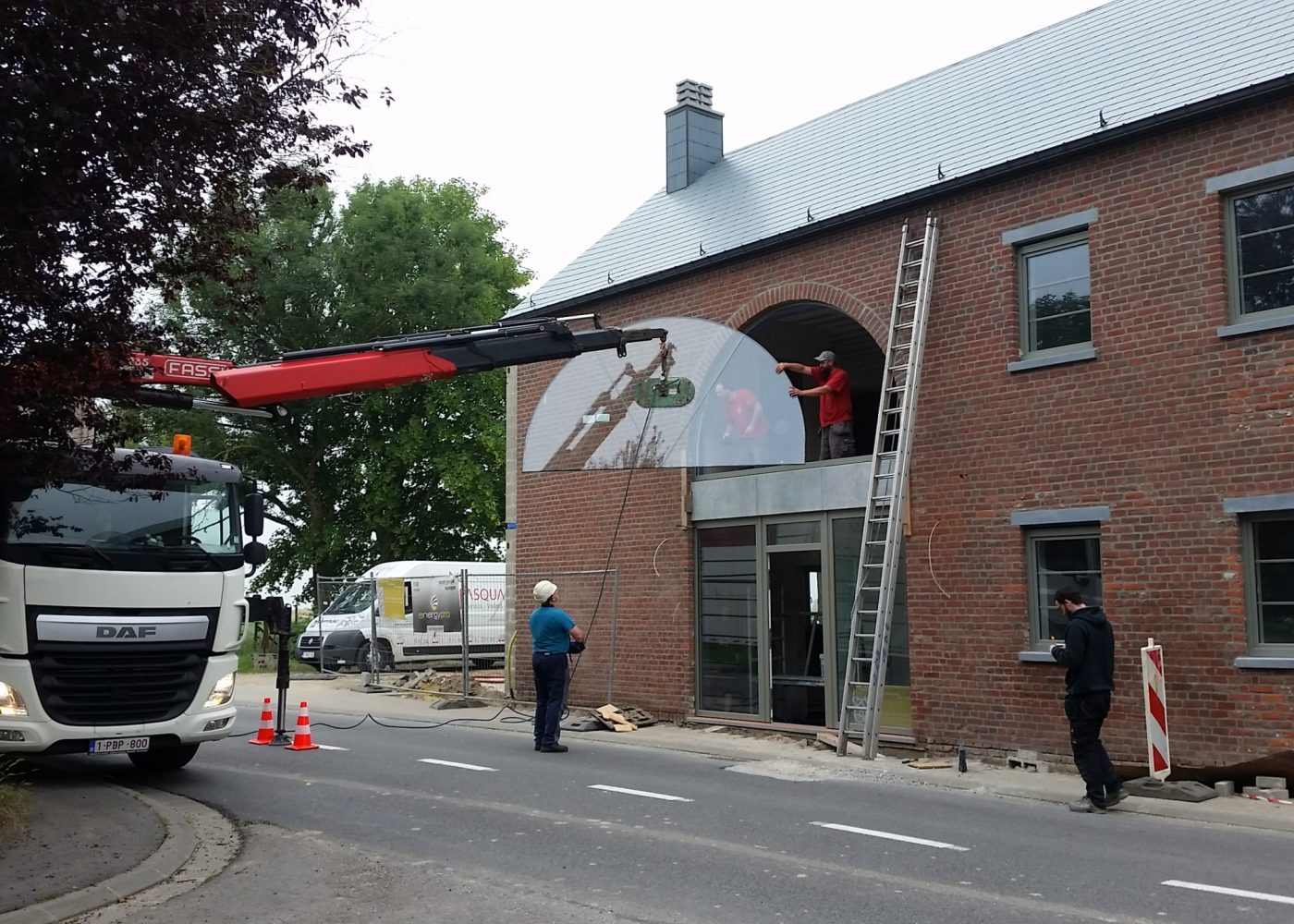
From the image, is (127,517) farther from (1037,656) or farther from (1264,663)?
(1264,663)

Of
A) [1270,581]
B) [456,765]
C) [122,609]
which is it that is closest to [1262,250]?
[1270,581]

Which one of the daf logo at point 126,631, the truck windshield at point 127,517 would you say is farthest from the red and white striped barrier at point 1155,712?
the daf logo at point 126,631

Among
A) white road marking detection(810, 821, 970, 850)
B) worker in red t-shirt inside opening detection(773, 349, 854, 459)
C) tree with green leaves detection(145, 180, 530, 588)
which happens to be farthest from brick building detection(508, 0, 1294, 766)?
tree with green leaves detection(145, 180, 530, 588)

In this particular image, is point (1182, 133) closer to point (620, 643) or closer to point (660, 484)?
point (660, 484)

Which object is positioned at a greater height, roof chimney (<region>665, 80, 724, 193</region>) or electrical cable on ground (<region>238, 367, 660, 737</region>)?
roof chimney (<region>665, 80, 724, 193</region>)

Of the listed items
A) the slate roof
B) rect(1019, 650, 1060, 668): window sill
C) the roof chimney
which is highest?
the roof chimney

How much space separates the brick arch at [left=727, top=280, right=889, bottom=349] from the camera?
14.0 metres

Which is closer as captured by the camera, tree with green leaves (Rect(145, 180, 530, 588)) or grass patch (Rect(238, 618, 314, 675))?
grass patch (Rect(238, 618, 314, 675))

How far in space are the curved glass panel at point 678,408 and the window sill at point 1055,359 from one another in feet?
10.6

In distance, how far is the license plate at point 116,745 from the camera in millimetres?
9547

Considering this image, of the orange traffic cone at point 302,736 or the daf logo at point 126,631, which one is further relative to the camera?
the orange traffic cone at point 302,736

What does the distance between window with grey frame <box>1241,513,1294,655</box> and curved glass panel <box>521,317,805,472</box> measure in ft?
18.0

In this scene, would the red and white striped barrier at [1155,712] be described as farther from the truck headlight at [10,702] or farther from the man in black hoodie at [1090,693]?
the truck headlight at [10,702]

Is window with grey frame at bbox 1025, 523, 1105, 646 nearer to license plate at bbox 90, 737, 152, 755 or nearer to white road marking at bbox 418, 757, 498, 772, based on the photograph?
white road marking at bbox 418, 757, 498, 772
